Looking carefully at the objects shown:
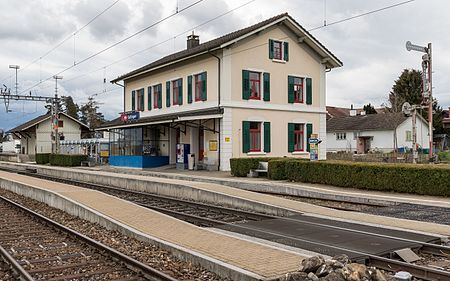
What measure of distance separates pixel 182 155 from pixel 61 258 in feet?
81.0

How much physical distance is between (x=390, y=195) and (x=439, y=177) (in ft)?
5.84

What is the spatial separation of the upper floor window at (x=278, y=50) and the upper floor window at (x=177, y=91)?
22.6ft

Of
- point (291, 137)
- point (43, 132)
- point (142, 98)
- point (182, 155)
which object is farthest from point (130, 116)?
point (43, 132)

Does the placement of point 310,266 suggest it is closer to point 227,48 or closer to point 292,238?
point 292,238

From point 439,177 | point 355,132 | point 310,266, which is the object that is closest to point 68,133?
point 355,132

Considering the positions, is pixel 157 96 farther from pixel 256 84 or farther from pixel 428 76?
pixel 428 76

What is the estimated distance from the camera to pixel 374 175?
18.6 metres

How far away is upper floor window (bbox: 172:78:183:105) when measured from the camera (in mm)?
34156

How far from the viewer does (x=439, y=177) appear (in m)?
16.6

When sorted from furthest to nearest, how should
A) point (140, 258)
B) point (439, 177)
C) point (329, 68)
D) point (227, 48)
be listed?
point (329, 68), point (227, 48), point (439, 177), point (140, 258)

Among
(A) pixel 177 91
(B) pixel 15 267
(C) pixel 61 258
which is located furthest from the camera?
(A) pixel 177 91

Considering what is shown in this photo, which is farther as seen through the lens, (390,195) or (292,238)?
(390,195)

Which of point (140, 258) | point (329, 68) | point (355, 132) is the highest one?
point (329, 68)

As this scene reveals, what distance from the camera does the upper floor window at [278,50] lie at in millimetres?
32125
